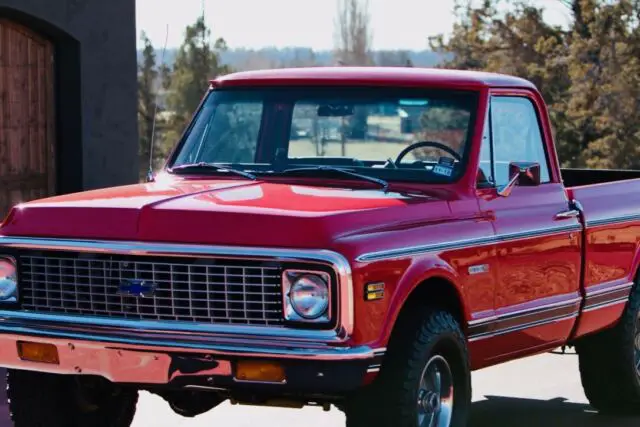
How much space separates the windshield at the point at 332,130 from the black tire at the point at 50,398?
1.39 metres

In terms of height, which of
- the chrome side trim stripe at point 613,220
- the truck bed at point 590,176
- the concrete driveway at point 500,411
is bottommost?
the concrete driveway at point 500,411

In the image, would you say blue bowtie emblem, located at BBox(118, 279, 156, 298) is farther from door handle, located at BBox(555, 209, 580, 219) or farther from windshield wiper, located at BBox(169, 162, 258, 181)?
door handle, located at BBox(555, 209, 580, 219)

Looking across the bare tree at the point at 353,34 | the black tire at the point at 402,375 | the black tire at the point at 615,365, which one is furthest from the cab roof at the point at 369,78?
the bare tree at the point at 353,34

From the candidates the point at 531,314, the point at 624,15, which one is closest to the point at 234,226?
the point at 531,314

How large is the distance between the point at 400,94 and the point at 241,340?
206cm

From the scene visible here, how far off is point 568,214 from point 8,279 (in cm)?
305

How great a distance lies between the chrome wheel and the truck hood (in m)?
0.66

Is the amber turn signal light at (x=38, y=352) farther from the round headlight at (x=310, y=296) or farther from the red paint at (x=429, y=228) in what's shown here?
the round headlight at (x=310, y=296)

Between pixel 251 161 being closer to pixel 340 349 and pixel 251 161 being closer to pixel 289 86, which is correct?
pixel 289 86

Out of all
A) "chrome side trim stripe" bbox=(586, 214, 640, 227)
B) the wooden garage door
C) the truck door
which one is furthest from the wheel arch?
the wooden garage door

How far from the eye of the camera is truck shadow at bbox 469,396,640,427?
340 inches

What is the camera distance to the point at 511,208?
25.0 ft

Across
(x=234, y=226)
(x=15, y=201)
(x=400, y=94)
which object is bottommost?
(x=15, y=201)

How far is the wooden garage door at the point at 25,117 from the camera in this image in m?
14.5
